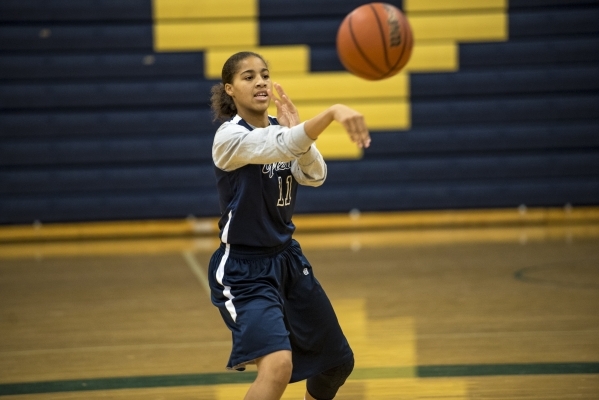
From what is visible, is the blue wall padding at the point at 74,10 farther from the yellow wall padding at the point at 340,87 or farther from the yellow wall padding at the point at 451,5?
the yellow wall padding at the point at 451,5

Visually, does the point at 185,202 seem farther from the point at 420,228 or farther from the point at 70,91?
the point at 420,228

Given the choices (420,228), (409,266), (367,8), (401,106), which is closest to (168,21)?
(401,106)

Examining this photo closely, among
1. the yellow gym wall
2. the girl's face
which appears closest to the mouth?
the girl's face

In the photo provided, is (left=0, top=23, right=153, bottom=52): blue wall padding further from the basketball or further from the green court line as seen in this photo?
the basketball

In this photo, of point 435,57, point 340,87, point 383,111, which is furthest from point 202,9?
point 435,57

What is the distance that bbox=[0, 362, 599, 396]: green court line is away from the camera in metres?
4.20

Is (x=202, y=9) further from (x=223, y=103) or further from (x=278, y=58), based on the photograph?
(x=223, y=103)

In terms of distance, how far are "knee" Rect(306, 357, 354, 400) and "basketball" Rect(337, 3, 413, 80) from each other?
1267 mm

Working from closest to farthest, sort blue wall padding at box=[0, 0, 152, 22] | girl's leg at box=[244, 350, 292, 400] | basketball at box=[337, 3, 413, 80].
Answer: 1. girl's leg at box=[244, 350, 292, 400]
2. basketball at box=[337, 3, 413, 80]
3. blue wall padding at box=[0, 0, 152, 22]

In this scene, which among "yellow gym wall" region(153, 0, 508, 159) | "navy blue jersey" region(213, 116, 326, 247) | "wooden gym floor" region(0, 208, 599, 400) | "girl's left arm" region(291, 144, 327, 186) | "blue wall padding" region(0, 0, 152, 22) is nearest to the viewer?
"navy blue jersey" region(213, 116, 326, 247)

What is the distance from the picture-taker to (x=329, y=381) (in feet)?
11.3

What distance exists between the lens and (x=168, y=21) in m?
9.92

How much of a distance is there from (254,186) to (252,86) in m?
0.36

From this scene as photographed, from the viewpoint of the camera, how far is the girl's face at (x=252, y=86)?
329 centimetres
